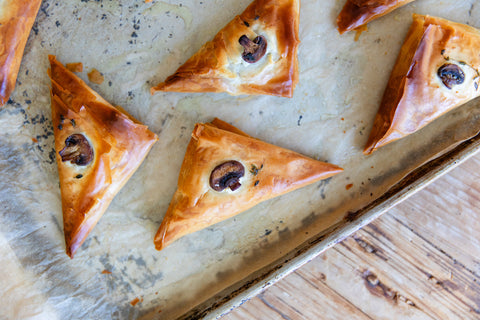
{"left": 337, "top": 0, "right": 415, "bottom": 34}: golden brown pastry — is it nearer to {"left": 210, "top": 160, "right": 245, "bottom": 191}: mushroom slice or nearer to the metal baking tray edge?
the metal baking tray edge

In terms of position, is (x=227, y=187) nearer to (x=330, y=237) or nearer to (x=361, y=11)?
(x=330, y=237)

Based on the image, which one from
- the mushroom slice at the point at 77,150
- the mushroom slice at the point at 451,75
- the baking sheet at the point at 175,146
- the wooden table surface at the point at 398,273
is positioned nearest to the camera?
the mushroom slice at the point at 77,150

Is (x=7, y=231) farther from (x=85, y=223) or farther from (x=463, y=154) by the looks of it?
(x=463, y=154)

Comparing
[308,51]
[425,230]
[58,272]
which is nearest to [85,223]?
[58,272]

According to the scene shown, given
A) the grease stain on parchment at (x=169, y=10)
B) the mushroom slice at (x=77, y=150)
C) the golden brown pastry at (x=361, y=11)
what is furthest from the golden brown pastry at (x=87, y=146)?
the golden brown pastry at (x=361, y=11)

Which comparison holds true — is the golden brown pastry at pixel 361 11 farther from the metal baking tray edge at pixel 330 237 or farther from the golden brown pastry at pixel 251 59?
the metal baking tray edge at pixel 330 237

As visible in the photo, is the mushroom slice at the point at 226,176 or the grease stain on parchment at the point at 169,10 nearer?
the mushroom slice at the point at 226,176
